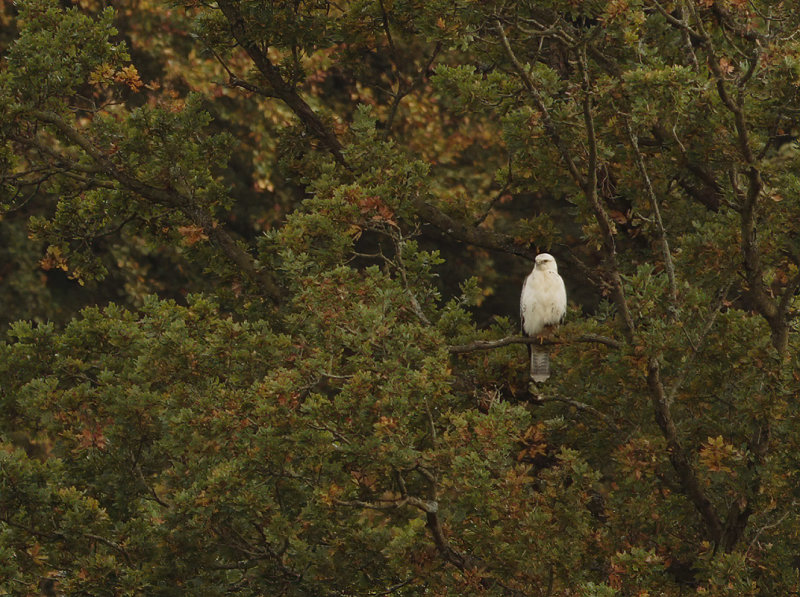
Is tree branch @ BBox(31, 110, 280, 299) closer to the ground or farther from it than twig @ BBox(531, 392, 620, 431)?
farther from it

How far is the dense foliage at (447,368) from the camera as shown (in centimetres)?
704

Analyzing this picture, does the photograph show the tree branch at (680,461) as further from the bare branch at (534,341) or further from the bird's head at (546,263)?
the bird's head at (546,263)

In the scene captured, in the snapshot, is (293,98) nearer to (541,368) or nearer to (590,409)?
(541,368)

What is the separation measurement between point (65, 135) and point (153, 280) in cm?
648

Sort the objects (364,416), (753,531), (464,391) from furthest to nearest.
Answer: (464,391) < (753,531) < (364,416)

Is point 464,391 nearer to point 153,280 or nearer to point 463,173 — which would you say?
point 463,173

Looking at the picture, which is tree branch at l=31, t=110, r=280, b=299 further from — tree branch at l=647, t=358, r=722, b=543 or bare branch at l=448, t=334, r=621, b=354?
tree branch at l=647, t=358, r=722, b=543

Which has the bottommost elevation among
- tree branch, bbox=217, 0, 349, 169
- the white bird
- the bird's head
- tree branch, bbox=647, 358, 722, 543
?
tree branch, bbox=647, 358, 722, 543

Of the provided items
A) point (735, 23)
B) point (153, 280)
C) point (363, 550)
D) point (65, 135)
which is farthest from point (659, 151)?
point (153, 280)

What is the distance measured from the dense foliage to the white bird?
16 cm

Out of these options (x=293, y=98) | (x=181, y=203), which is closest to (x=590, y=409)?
(x=181, y=203)

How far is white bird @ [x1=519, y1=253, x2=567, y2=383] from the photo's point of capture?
9562 mm

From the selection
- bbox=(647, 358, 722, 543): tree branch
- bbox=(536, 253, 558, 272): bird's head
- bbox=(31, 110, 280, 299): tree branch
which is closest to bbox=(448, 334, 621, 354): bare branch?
bbox=(647, 358, 722, 543): tree branch

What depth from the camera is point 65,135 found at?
1032 centimetres
